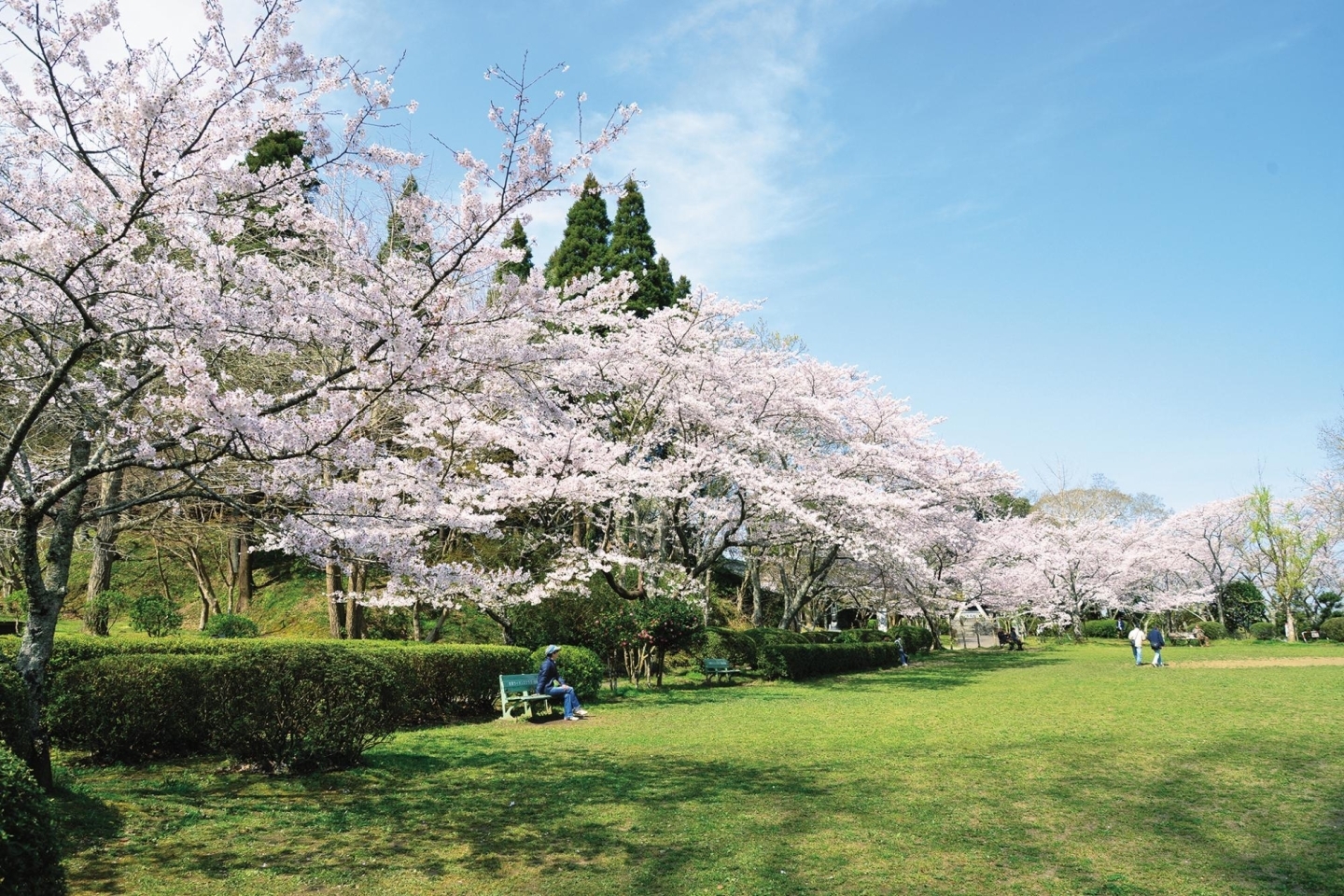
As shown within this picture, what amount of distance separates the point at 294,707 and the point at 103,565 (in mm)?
13115

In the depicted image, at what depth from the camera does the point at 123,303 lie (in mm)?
5465

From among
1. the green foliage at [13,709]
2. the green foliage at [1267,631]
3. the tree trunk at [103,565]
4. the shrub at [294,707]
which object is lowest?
the green foliage at [1267,631]

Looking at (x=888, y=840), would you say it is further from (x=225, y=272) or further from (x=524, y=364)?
(x=225, y=272)

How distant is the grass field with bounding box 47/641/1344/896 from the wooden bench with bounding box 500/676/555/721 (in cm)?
64

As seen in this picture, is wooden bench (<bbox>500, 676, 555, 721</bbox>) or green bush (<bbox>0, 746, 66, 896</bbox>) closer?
green bush (<bbox>0, 746, 66, 896</bbox>)

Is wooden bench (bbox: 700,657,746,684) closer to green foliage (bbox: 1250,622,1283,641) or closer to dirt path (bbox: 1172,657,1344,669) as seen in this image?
dirt path (bbox: 1172,657,1344,669)

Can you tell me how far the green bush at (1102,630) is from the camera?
1715 inches

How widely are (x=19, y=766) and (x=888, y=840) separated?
489cm

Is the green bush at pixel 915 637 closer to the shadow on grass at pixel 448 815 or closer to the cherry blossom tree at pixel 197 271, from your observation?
the shadow on grass at pixel 448 815

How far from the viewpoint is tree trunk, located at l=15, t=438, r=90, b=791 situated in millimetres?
5364

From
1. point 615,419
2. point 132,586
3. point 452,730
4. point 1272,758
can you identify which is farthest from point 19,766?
point 132,586

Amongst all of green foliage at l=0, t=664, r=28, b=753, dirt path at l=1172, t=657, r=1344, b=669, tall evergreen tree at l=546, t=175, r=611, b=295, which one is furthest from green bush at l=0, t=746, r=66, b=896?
tall evergreen tree at l=546, t=175, r=611, b=295

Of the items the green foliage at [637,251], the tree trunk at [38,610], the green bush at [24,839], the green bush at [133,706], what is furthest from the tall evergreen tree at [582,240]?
the green bush at [24,839]

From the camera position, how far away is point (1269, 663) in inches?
894
